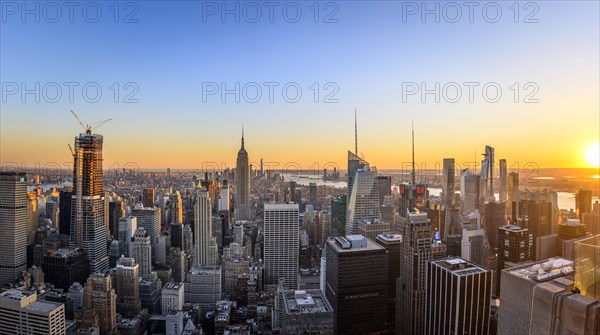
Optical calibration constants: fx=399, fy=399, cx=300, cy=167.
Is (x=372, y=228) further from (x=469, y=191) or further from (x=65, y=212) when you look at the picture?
(x=65, y=212)

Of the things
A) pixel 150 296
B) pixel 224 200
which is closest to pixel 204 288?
pixel 150 296

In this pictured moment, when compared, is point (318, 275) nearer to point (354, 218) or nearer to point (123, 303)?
point (354, 218)

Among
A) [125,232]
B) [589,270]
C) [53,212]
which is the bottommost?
[125,232]

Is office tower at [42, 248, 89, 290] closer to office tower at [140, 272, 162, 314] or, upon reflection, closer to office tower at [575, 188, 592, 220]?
office tower at [140, 272, 162, 314]

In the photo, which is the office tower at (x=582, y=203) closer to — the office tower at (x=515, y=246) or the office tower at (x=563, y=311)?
the office tower at (x=515, y=246)

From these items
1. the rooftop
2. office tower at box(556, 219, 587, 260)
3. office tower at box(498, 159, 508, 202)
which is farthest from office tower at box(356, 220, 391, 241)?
the rooftop

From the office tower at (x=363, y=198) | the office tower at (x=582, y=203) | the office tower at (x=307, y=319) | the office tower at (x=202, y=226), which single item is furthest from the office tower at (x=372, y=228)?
the office tower at (x=307, y=319)
